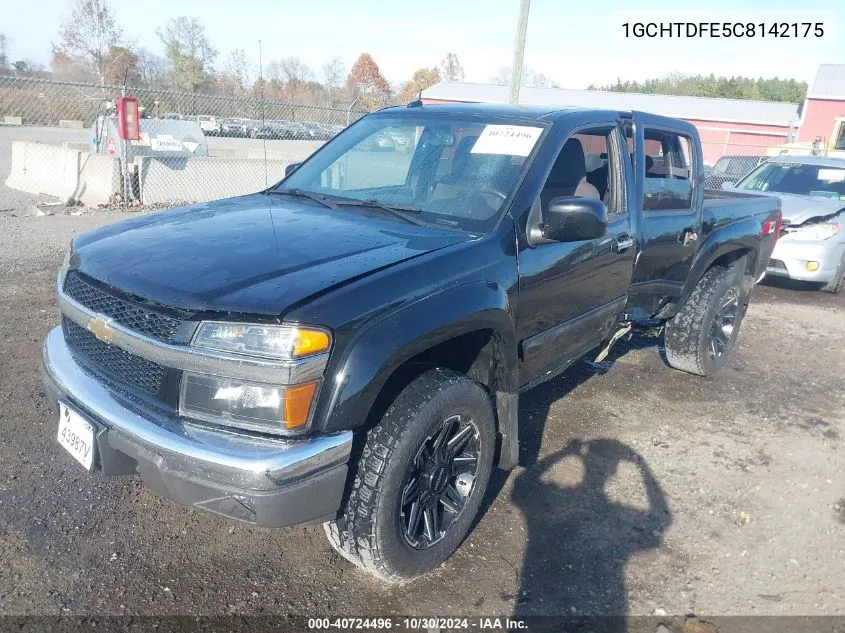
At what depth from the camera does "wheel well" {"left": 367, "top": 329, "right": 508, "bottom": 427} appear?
9.12ft

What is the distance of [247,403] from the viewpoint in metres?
2.22

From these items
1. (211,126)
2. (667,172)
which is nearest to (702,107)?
(211,126)

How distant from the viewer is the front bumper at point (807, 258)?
775 centimetres

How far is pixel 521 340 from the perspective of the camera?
10.3 ft

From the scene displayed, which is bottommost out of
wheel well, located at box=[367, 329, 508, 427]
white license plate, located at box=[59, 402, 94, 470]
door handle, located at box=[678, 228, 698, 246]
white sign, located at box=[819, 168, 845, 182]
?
white license plate, located at box=[59, 402, 94, 470]

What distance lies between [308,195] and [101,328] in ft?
4.78

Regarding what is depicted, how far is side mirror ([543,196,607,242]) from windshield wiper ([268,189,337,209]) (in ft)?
3.61

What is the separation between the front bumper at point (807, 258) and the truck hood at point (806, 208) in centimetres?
28

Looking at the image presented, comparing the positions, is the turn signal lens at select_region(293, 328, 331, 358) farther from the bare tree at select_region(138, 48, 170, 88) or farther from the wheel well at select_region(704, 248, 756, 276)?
the bare tree at select_region(138, 48, 170, 88)

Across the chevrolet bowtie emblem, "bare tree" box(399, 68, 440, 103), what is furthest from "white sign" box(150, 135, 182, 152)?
"bare tree" box(399, 68, 440, 103)

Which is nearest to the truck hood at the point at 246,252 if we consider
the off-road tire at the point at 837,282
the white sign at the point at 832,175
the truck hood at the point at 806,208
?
the truck hood at the point at 806,208

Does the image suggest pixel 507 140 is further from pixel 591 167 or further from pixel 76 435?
pixel 76 435

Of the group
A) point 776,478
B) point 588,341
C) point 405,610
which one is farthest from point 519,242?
point 776,478

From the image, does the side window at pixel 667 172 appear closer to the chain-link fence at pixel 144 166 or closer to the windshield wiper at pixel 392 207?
the windshield wiper at pixel 392 207
